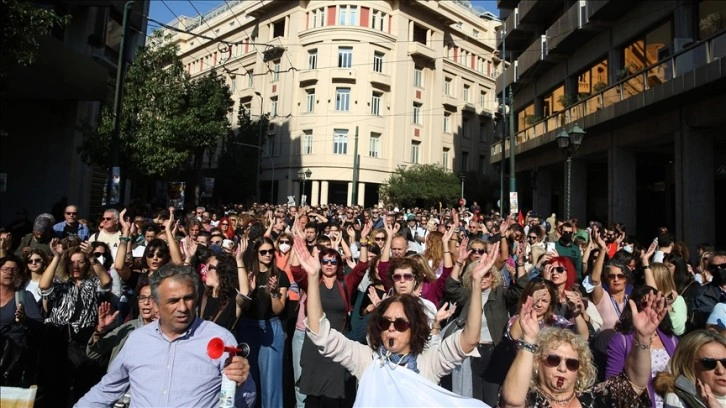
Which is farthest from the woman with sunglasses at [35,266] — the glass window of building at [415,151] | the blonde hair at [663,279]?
the glass window of building at [415,151]

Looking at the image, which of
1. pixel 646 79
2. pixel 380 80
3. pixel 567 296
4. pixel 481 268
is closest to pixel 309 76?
pixel 380 80

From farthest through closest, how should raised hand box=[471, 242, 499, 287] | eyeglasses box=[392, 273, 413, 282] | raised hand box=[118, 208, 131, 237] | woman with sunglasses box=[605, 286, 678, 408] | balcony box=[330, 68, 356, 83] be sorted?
1. balcony box=[330, 68, 356, 83]
2. raised hand box=[118, 208, 131, 237]
3. eyeglasses box=[392, 273, 413, 282]
4. woman with sunglasses box=[605, 286, 678, 408]
5. raised hand box=[471, 242, 499, 287]

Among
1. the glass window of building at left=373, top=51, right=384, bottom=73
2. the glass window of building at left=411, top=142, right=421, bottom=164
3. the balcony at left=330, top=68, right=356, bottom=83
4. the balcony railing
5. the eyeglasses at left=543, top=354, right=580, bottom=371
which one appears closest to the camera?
the eyeglasses at left=543, top=354, right=580, bottom=371

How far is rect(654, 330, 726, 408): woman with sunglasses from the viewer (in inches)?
114

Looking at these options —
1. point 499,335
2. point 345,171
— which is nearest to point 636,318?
point 499,335

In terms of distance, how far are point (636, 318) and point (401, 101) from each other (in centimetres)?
3972

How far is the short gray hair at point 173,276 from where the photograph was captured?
116 inches

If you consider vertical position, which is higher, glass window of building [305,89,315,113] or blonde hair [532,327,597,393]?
glass window of building [305,89,315,113]

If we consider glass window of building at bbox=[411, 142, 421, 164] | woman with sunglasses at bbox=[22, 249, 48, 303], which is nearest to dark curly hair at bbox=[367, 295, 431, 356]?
woman with sunglasses at bbox=[22, 249, 48, 303]

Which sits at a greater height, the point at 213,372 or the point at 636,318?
the point at 636,318

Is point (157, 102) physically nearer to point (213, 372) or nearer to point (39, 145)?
point (39, 145)

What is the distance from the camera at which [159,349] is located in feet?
9.30

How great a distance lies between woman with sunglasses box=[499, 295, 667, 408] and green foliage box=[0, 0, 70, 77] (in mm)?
9379

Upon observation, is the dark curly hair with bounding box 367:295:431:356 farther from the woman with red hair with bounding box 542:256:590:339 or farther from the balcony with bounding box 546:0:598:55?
the balcony with bounding box 546:0:598:55
